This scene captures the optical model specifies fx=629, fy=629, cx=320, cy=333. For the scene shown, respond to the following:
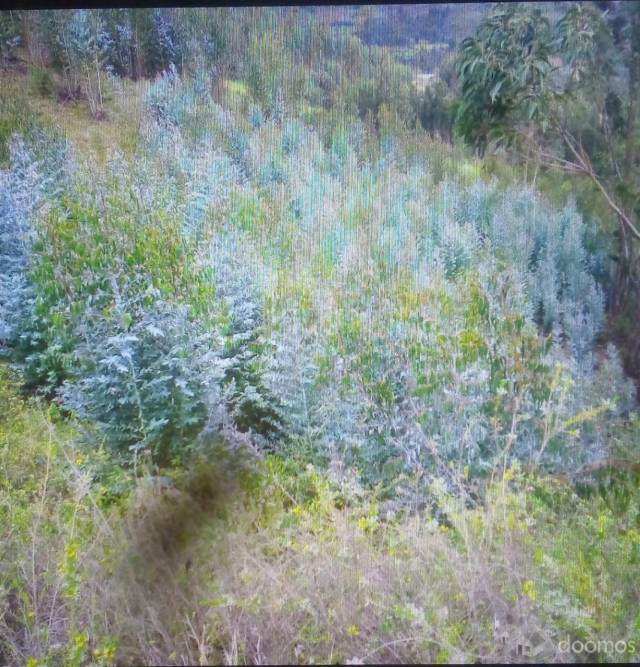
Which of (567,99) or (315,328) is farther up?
(567,99)

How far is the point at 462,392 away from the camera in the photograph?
1582 mm

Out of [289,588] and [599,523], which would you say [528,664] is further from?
[289,588]

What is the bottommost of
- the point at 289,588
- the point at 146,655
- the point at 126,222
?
the point at 146,655

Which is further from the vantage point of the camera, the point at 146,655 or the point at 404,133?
the point at 404,133

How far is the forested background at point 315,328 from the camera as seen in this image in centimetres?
152

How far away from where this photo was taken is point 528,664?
56.9 inches

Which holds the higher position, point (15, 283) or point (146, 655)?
point (15, 283)

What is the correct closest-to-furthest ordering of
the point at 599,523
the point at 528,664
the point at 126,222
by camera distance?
1. the point at 528,664
2. the point at 599,523
3. the point at 126,222

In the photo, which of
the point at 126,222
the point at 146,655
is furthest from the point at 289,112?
the point at 146,655

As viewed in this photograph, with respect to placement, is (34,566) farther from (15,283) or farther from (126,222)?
(126,222)

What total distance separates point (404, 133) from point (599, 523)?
1.10 m

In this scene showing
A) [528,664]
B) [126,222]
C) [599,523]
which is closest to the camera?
[528,664]

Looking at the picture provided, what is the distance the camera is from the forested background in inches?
59.7

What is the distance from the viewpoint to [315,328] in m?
1.62
